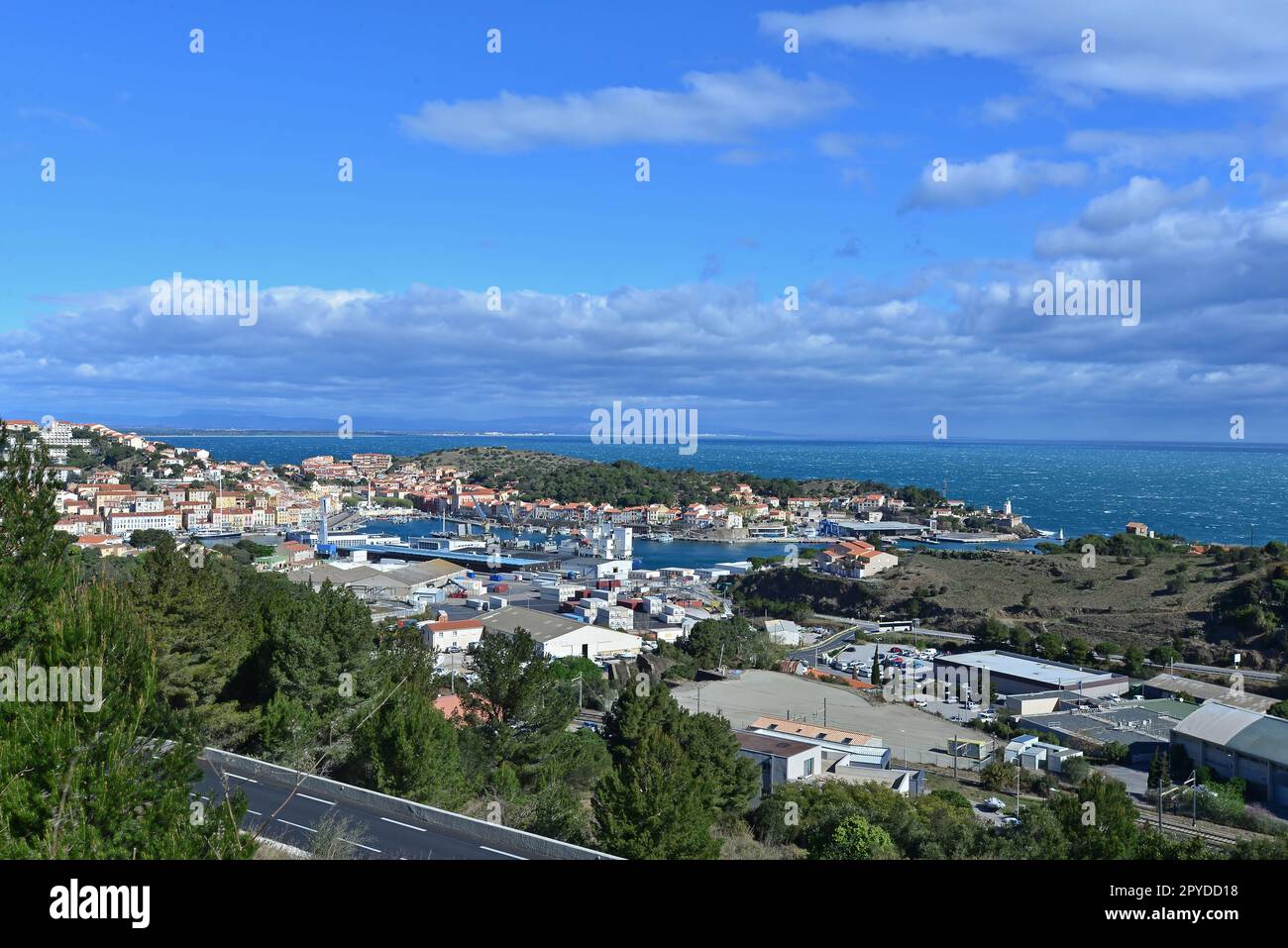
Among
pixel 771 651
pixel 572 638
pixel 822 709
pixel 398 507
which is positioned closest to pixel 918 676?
pixel 771 651

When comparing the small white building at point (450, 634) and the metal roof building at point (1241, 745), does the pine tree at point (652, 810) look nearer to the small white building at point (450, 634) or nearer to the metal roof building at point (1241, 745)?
the metal roof building at point (1241, 745)

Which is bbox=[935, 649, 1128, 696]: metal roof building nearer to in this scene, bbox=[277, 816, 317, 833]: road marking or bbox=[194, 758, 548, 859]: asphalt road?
bbox=[194, 758, 548, 859]: asphalt road

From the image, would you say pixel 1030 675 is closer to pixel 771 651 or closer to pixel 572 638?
pixel 771 651

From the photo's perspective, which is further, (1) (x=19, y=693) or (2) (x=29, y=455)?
(2) (x=29, y=455)
